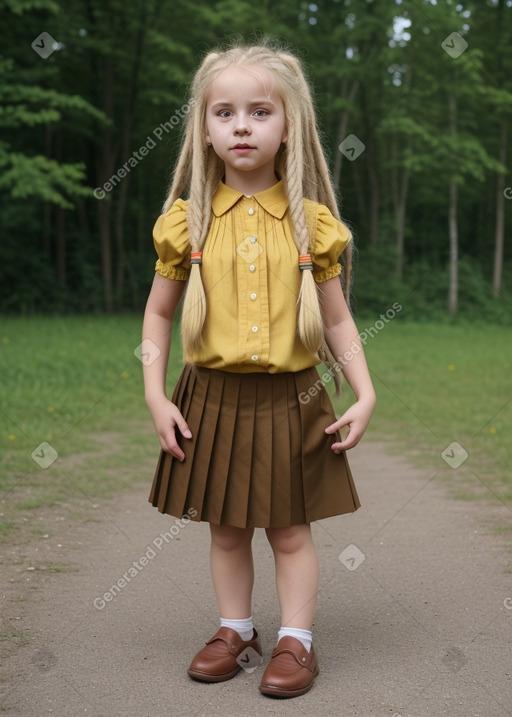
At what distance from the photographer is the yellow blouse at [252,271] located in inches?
118

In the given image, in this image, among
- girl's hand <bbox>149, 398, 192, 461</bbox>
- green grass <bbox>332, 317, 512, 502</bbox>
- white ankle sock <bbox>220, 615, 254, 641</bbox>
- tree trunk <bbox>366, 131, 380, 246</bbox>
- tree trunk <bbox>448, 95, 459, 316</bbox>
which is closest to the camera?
girl's hand <bbox>149, 398, 192, 461</bbox>

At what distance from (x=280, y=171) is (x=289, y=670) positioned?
1545 millimetres

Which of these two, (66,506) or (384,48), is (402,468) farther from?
(384,48)

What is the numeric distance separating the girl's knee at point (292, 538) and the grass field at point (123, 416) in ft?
7.09

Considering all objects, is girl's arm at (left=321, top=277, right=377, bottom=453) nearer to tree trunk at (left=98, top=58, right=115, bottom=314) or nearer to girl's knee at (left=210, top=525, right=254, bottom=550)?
girl's knee at (left=210, top=525, right=254, bottom=550)

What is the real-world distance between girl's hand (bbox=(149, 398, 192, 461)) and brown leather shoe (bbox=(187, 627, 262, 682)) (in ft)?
1.95

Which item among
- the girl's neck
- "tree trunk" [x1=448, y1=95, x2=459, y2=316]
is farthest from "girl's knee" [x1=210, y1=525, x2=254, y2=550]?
"tree trunk" [x1=448, y1=95, x2=459, y2=316]

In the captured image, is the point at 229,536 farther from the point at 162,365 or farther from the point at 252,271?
the point at 252,271

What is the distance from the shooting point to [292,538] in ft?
10.2

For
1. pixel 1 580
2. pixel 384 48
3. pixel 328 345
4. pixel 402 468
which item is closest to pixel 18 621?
pixel 1 580

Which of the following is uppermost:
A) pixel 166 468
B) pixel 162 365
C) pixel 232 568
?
pixel 162 365

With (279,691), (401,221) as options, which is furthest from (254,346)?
(401,221)

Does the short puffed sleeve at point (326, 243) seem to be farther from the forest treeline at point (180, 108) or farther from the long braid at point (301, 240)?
the forest treeline at point (180, 108)

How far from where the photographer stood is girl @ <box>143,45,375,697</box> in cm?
300
